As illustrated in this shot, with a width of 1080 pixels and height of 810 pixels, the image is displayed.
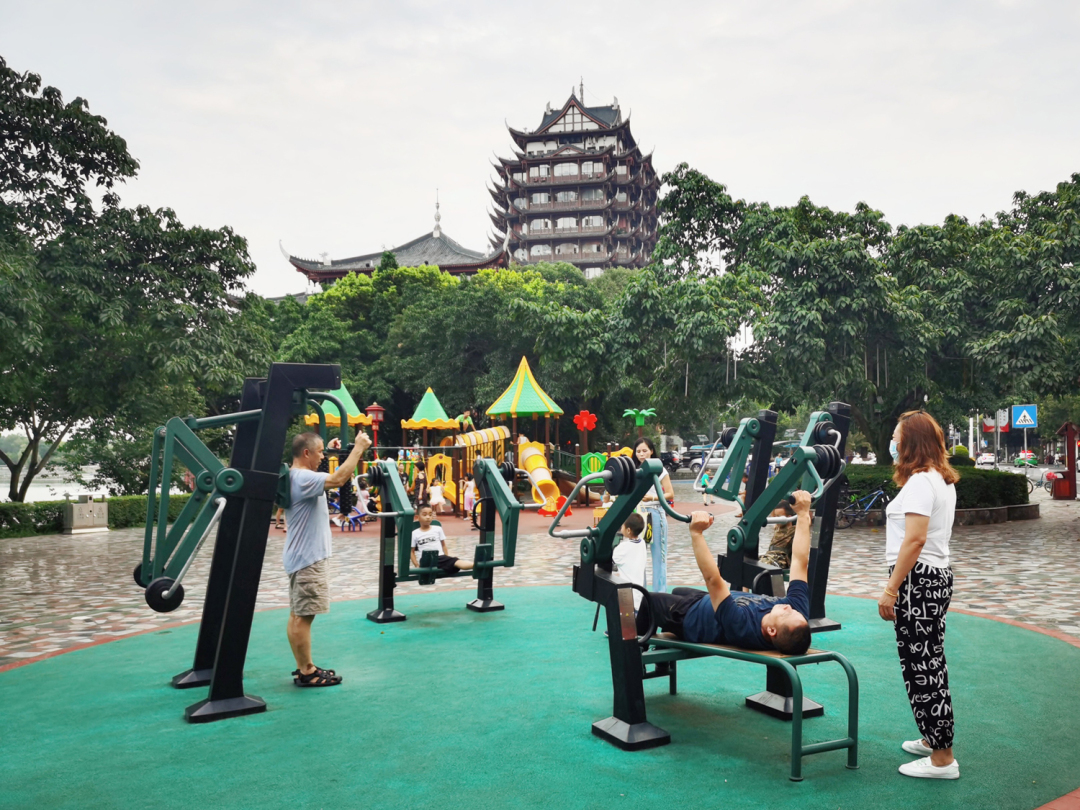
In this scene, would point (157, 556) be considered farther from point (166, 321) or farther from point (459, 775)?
point (166, 321)

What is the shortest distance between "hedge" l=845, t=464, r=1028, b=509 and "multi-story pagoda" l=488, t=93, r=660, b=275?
166ft

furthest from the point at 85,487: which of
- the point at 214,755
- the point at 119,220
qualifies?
the point at 214,755

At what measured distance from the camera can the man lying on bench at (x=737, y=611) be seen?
4048 millimetres

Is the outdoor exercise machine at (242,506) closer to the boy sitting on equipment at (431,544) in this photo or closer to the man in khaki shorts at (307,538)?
the man in khaki shorts at (307,538)

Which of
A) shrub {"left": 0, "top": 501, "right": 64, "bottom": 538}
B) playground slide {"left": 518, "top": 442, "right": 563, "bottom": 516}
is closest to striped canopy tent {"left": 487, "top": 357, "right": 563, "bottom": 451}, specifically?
playground slide {"left": 518, "top": 442, "right": 563, "bottom": 516}

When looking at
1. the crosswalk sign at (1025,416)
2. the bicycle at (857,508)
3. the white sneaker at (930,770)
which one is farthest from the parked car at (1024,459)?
the white sneaker at (930,770)

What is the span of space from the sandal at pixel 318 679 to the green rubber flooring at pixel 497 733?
0.26 ft

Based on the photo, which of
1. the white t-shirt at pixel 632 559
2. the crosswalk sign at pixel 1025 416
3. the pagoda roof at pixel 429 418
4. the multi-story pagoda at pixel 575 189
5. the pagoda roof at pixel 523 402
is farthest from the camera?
the multi-story pagoda at pixel 575 189

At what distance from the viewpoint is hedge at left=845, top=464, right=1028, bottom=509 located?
55.7 ft

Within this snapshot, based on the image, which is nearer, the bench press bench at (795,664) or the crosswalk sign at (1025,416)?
the bench press bench at (795,664)

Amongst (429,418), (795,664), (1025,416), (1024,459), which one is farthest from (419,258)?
(795,664)

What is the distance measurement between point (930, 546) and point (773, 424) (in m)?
2.20

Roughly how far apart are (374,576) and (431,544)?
3005 millimetres

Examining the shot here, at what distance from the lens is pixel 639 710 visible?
439cm
